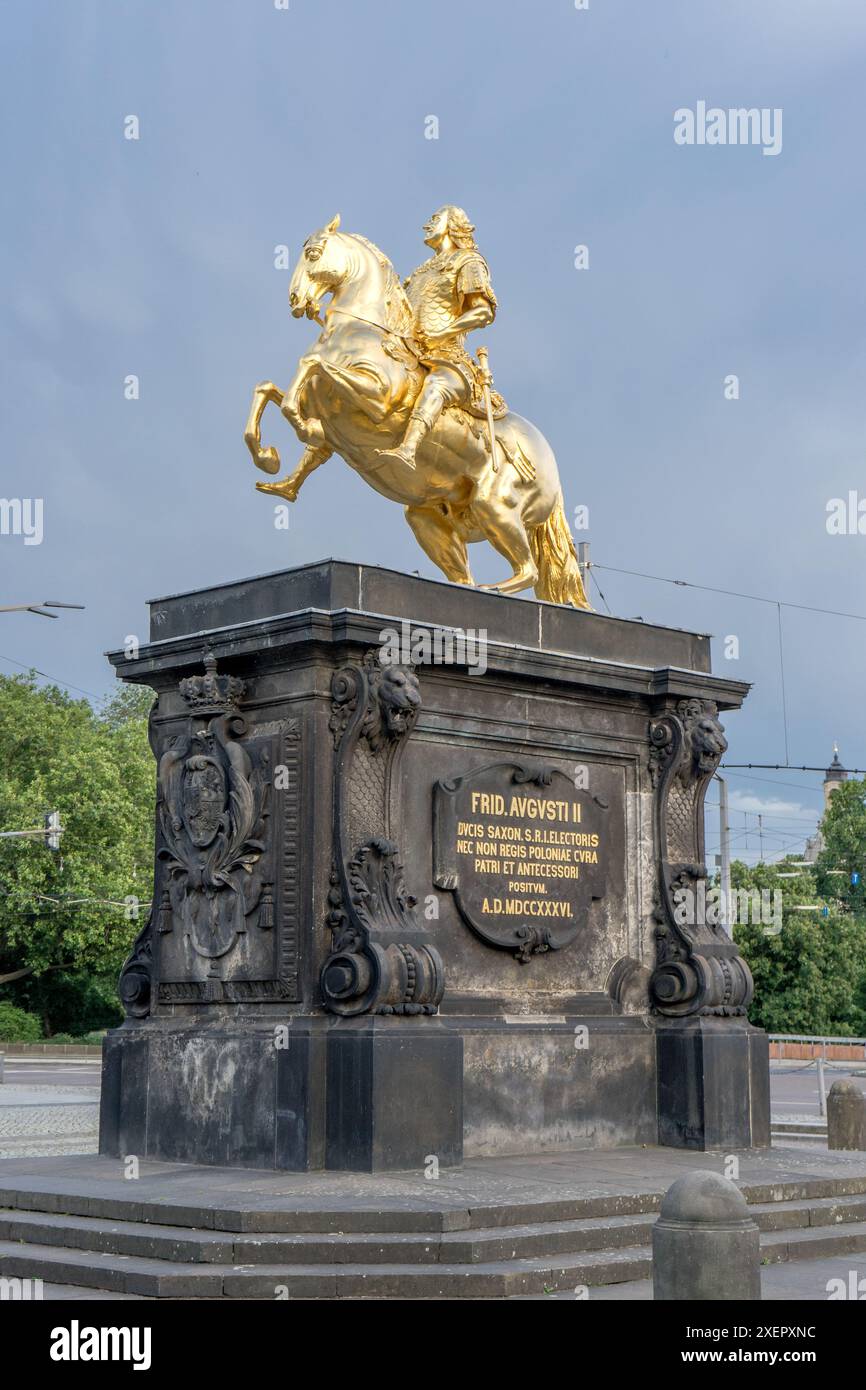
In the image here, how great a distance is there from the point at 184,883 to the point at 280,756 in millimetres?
1413

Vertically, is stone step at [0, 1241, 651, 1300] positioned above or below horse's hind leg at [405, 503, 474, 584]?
below

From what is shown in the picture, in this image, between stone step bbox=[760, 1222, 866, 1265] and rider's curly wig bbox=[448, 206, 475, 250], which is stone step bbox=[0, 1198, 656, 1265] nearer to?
stone step bbox=[760, 1222, 866, 1265]

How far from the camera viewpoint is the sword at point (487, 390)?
54.4 feet

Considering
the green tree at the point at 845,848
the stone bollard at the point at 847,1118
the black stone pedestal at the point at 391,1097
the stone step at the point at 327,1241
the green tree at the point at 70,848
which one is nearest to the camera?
the stone step at the point at 327,1241

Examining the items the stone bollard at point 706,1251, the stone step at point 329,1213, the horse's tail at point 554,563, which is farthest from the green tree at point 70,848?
the stone bollard at point 706,1251

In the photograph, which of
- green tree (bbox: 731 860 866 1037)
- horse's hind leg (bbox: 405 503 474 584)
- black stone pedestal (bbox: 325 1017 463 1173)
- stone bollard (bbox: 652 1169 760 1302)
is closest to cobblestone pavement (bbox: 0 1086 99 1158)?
black stone pedestal (bbox: 325 1017 463 1173)

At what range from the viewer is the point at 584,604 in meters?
17.9

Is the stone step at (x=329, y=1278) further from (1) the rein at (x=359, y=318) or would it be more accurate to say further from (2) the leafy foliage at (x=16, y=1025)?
(2) the leafy foliage at (x=16, y=1025)

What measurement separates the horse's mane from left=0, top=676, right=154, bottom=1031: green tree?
3934 cm

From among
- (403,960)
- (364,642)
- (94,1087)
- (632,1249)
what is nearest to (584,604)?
(364,642)

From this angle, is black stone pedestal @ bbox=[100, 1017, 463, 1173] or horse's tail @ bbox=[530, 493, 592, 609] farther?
horse's tail @ bbox=[530, 493, 592, 609]

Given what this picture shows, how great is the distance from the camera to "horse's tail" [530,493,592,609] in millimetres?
17609

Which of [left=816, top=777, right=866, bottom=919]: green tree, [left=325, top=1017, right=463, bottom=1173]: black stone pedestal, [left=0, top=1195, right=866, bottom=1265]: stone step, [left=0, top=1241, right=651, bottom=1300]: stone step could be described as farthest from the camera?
[left=816, top=777, right=866, bottom=919]: green tree

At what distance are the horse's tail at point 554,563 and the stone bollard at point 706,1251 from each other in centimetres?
1020
